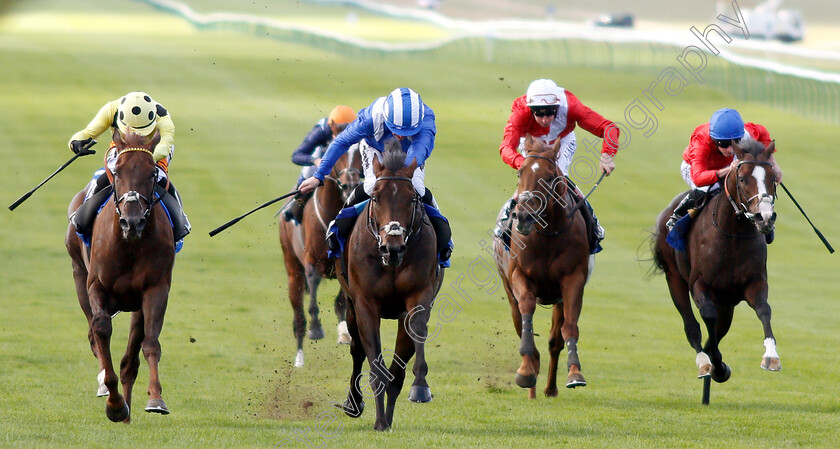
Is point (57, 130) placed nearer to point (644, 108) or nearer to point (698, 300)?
point (644, 108)

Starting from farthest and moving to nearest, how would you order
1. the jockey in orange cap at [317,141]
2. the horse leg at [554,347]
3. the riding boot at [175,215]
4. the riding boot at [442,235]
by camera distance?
the jockey in orange cap at [317,141], the horse leg at [554,347], the riding boot at [175,215], the riding boot at [442,235]

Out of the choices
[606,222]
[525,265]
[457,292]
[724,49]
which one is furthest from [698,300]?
[724,49]

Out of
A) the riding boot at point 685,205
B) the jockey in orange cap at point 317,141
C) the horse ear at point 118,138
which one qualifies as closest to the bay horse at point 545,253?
the riding boot at point 685,205

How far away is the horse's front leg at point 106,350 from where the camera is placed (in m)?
7.73

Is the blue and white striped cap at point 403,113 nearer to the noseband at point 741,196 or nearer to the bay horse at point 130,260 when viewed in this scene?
the bay horse at point 130,260

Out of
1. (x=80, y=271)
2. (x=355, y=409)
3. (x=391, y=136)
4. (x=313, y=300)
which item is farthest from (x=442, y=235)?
(x=313, y=300)

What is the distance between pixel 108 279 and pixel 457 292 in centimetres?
874

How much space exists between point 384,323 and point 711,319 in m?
6.18

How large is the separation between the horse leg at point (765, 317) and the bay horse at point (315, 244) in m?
3.86

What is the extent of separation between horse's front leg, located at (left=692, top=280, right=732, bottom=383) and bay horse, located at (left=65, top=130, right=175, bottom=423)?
4.00 meters

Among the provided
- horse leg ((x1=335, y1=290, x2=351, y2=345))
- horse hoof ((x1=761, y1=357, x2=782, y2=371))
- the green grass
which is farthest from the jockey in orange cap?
horse hoof ((x1=761, y1=357, x2=782, y2=371))

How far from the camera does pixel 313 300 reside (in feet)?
39.0

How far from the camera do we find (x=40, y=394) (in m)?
9.42

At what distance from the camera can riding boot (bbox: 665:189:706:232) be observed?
9.51m
